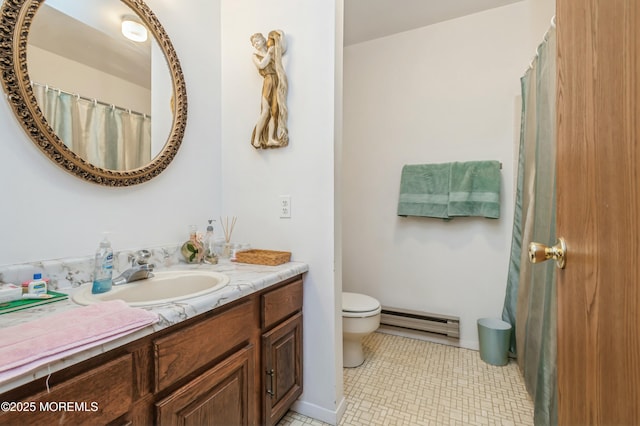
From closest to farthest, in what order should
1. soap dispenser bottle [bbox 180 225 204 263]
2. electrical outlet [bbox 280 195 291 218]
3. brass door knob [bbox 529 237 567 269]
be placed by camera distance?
brass door knob [bbox 529 237 567 269] < soap dispenser bottle [bbox 180 225 204 263] < electrical outlet [bbox 280 195 291 218]

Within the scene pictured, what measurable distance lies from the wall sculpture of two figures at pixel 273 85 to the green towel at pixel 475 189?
1353mm

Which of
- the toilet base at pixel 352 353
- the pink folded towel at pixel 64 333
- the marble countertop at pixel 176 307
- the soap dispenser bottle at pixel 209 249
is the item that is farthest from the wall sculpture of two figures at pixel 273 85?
the toilet base at pixel 352 353

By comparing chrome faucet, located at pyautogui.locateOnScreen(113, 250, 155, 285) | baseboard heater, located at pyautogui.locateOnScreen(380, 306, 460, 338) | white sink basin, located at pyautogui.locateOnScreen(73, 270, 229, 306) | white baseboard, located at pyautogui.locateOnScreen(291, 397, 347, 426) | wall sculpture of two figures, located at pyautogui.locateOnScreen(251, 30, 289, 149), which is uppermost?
wall sculpture of two figures, located at pyautogui.locateOnScreen(251, 30, 289, 149)

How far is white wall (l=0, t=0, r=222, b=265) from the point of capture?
93 centimetres

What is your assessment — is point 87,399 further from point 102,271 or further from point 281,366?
point 281,366

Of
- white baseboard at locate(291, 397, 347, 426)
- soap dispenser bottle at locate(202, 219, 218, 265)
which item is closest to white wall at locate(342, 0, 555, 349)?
white baseboard at locate(291, 397, 347, 426)

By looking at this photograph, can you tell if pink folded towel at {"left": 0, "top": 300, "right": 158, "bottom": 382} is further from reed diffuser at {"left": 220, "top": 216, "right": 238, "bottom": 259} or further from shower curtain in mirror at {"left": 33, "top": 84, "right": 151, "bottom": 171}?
reed diffuser at {"left": 220, "top": 216, "right": 238, "bottom": 259}

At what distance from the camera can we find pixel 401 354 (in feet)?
6.84

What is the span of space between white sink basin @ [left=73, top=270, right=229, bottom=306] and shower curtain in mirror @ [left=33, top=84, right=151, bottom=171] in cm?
48

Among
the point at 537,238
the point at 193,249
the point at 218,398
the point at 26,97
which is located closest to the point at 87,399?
the point at 218,398

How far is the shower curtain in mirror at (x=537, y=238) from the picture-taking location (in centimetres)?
128

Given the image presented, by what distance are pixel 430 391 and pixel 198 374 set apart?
1.37m

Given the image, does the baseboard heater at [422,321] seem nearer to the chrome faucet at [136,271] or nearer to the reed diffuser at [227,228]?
the reed diffuser at [227,228]

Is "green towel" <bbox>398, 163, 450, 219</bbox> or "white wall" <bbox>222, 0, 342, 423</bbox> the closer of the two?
"white wall" <bbox>222, 0, 342, 423</bbox>
